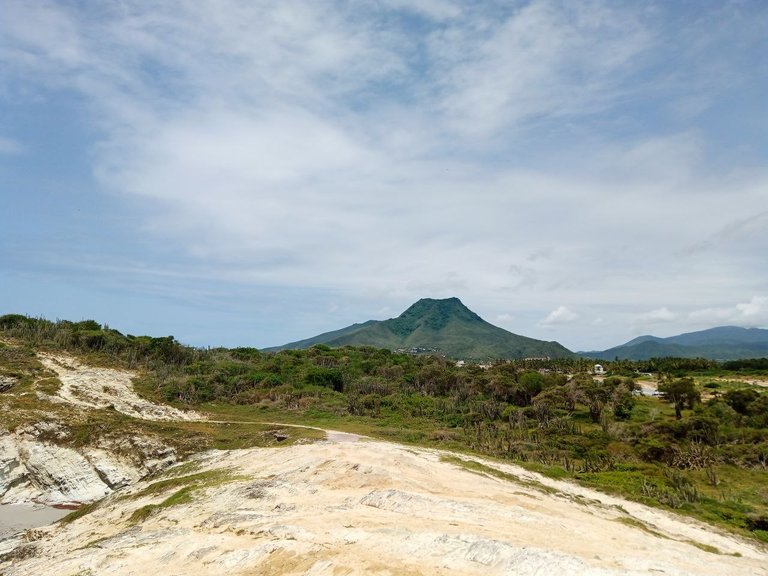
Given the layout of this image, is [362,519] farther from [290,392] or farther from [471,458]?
[290,392]

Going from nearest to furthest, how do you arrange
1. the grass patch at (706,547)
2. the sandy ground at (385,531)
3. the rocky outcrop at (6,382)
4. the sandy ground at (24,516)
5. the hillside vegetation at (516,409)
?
the sandy ground at (385,531), the grass patch at (706,547), the sandy ground at (24,516), the hillside vegetation at (516,409), the rocky outcrop at (6,382)

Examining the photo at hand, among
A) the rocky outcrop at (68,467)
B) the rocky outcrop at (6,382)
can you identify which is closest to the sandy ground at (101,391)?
the rocky outcrop at (6,382)

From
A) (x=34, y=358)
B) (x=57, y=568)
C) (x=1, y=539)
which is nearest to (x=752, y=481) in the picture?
(x=57, y=568)

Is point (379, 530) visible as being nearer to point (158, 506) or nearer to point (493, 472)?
point (493, 472)

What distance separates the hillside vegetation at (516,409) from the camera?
3462 cm

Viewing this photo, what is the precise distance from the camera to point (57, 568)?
18.9m

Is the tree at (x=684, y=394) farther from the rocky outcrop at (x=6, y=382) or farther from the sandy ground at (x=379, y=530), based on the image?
the rocky outcrop at (x=6, y=382)

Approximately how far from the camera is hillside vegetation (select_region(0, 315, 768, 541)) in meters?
34.6

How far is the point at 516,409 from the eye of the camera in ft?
204

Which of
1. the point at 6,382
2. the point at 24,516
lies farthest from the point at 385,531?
the point at 6,382

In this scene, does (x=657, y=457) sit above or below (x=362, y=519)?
below

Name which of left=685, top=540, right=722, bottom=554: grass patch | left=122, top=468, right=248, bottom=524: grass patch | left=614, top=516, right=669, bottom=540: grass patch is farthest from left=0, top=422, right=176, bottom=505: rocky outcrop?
left=685, top=540, right=722, bottom=554: grass patch

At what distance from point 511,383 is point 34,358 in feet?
226

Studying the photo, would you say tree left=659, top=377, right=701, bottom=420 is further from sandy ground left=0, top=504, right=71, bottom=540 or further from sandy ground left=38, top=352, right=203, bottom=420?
sandy ground left=0, top=504, right=71, bottom=540
